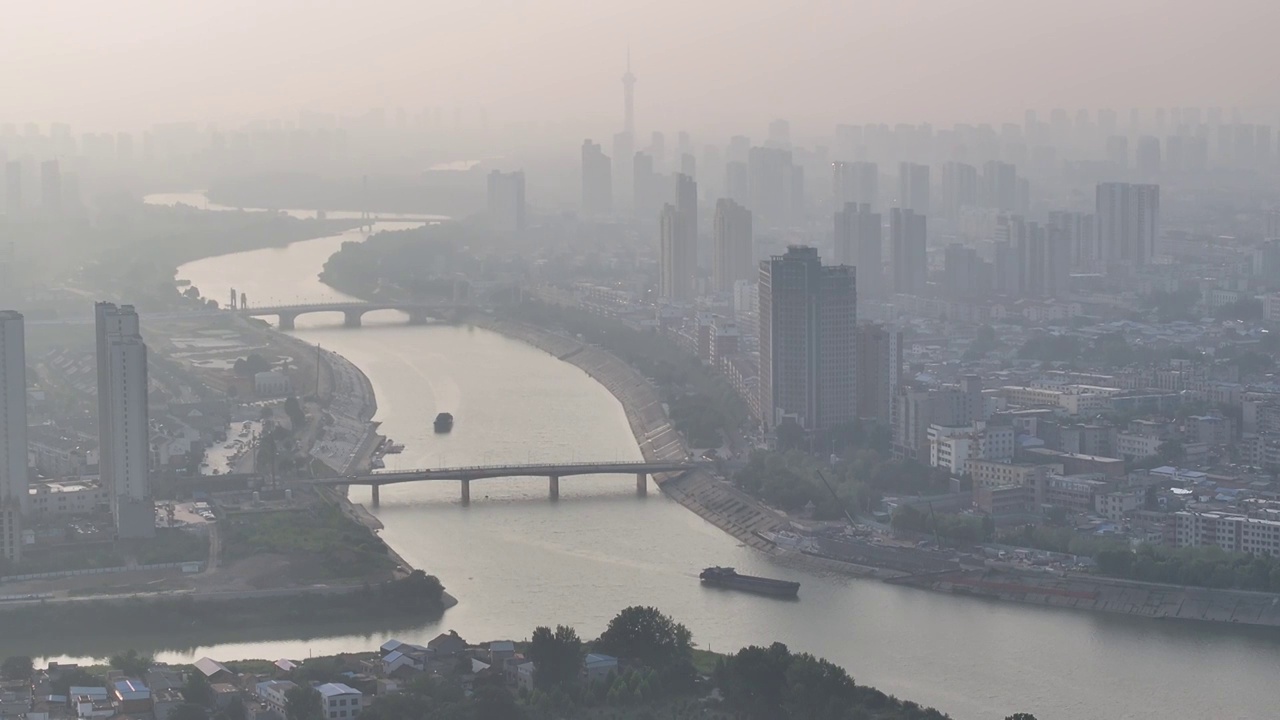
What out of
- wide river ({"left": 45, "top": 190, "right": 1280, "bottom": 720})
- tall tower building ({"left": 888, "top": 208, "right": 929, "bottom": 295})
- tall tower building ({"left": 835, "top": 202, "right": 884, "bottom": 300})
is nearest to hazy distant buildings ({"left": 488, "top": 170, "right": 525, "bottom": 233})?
tall tower building ({"left": 835, "top": 202, "right": 884, "bottom": 300})

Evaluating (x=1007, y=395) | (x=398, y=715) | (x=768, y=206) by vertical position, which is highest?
(x=768, y=206)

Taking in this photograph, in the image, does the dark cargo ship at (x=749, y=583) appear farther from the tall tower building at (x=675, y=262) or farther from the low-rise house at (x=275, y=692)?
the tall tower building at (x=675, y=262)

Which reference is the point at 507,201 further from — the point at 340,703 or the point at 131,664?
the point at 340,703

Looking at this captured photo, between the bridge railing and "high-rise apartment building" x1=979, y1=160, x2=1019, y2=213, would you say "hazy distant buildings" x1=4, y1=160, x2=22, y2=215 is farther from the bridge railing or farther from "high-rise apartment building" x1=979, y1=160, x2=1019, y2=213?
the bridge railing

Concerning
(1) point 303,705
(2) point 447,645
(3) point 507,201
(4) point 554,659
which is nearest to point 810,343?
(2) point 447,645

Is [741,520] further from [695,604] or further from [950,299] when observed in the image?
[950,299]

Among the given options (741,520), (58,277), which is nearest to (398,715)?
(741,520)

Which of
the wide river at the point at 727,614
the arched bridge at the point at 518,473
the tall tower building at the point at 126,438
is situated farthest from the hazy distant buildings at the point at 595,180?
the tall tower building at the point at 126,438
